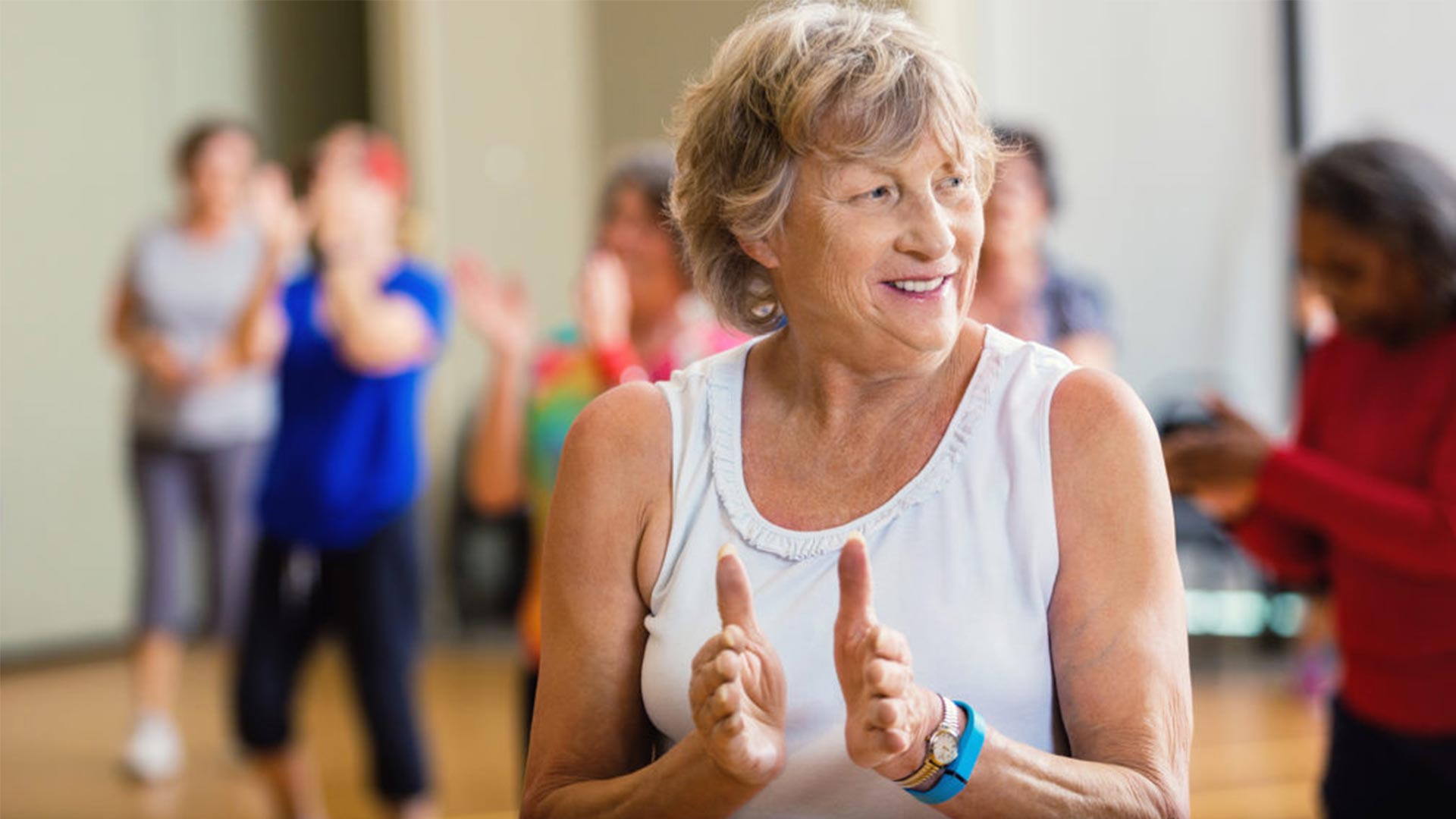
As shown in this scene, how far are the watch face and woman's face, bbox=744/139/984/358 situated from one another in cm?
36

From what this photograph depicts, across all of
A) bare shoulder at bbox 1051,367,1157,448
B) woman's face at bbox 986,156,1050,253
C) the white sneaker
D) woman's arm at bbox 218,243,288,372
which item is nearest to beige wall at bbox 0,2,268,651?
woman's arm at bbox 218,243,288,372

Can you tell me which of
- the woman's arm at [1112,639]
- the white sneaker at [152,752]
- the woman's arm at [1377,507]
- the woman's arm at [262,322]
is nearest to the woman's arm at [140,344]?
the woman's arm at [262,322]

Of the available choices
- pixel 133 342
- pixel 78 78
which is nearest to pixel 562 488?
pixel 133 342

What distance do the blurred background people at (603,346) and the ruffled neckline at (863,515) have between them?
2.95ft

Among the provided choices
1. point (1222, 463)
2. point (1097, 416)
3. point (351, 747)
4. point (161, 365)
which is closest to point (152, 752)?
point (351, 747)

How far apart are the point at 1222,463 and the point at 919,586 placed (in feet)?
3.24

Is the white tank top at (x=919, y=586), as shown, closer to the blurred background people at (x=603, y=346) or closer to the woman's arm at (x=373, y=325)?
the blurred background people at (x=603, y=346)

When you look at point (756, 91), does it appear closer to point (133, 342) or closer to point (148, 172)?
point (133, 342)

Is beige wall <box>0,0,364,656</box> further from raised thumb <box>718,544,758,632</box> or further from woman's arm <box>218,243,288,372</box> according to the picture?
raised thumb <box>718,544,758,632</box>

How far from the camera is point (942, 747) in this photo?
1.27 metres

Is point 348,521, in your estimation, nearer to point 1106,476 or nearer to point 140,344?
point 140,344

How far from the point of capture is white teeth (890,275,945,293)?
1.46m

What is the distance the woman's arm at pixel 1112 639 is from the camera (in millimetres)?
1337

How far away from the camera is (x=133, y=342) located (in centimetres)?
470
